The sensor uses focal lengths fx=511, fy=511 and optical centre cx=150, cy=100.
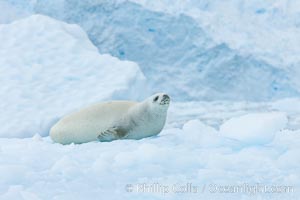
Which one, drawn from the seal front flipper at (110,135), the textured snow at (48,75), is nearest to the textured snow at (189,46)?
the textured snow at (48,75)

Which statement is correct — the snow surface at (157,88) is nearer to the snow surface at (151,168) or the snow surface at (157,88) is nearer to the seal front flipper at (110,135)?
the snow surface at (151,168)

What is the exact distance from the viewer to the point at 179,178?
1893 mm

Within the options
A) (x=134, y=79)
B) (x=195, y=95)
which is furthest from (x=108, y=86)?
(x=195, y=95)

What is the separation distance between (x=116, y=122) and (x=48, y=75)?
270 cm

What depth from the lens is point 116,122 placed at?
3260 mm

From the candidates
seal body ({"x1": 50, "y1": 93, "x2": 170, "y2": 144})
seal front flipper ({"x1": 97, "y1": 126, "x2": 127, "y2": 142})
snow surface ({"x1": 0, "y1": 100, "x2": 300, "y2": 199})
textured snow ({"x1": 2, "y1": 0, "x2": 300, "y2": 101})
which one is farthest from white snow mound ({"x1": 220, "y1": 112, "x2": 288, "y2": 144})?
textured snow ({"x1": 2, "y1": 0, "x2": 300, "y2": 101})

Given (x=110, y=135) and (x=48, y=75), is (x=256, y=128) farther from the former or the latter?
(x=48, y=75)

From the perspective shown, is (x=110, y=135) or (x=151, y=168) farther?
(x=110, y=135)

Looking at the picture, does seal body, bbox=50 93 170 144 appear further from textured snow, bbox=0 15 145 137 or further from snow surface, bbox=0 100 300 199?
textured snow, bbox=0 15 145 137

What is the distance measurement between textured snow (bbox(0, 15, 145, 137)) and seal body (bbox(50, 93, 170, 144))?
4.91 feet

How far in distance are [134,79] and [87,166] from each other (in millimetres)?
3762

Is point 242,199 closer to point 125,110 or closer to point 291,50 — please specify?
point 125,110

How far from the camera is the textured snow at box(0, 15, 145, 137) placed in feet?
16.4

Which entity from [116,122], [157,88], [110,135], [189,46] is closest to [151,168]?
[110,135]
